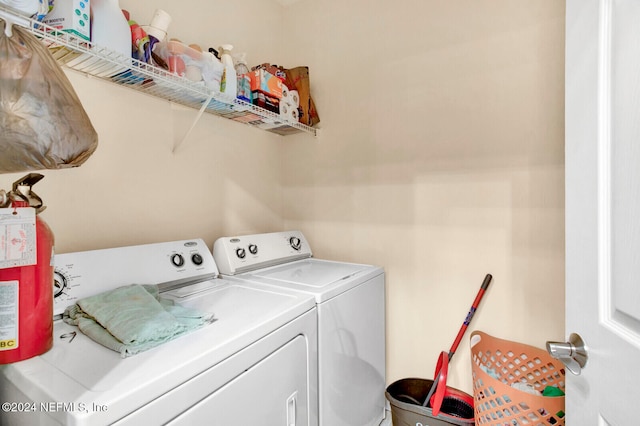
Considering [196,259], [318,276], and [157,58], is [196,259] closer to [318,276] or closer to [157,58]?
[318,276]

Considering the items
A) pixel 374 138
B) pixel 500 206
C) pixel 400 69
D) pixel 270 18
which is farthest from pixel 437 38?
pixel 270 18

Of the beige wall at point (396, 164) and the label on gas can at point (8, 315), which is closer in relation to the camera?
the label on gas can at point (8, 315)

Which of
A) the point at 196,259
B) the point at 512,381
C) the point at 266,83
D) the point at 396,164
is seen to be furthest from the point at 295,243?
the point at 512,381

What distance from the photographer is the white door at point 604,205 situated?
574mm

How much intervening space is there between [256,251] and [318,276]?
0.40 m

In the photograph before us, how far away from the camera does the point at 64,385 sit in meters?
0.61

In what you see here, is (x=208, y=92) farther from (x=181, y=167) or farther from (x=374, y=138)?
(x=374, y=138)

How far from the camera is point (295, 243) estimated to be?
197cm

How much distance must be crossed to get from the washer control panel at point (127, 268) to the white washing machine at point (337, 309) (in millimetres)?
160

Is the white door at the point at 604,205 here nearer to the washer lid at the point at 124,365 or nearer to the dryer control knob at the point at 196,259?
the washer lid at the point at 124,365

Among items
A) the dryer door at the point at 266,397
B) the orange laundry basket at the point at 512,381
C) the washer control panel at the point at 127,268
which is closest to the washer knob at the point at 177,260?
the washer control panel at the point at 127,268

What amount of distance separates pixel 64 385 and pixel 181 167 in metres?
1.14

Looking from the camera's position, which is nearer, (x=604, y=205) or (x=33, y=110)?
(x=33, y=110)

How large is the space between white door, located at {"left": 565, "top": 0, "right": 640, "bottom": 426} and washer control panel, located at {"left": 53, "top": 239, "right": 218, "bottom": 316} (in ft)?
4.49
